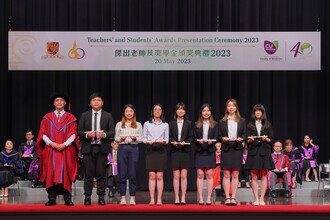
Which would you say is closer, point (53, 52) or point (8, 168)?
point (8, 168)

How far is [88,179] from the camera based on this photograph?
819 cm

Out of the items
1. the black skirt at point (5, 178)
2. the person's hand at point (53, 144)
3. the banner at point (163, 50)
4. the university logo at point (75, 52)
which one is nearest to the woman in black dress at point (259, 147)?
the person's hand at point (53, 144)

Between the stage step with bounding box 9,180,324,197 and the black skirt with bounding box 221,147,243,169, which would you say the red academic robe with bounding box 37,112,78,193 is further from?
the stage step with bounding box 9,180,324,197

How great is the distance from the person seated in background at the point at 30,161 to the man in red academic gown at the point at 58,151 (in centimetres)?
479

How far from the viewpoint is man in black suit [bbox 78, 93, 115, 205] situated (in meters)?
8.19

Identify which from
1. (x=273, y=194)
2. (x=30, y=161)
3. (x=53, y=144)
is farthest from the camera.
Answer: (x=30, y=161)

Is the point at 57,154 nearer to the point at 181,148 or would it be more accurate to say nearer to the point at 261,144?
the point at 181,148

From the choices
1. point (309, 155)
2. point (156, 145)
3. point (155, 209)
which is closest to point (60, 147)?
point (156, 145)

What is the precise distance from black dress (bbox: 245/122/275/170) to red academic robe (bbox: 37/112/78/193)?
7.92ft

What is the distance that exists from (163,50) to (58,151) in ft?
17.5

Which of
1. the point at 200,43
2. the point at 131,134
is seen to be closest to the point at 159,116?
the point at 131,134

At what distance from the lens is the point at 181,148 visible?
8477mm
